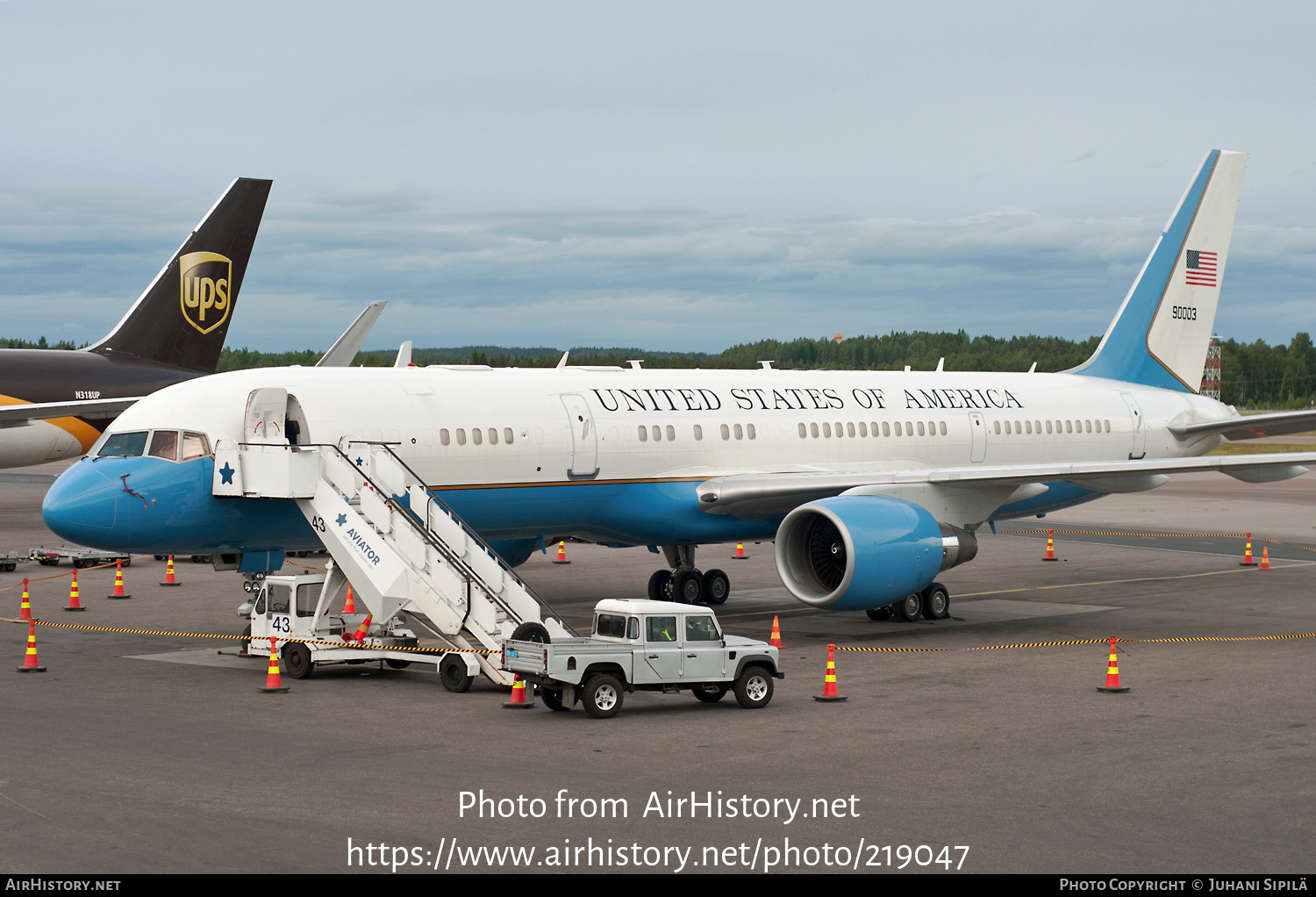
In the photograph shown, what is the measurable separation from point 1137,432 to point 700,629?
19.5m

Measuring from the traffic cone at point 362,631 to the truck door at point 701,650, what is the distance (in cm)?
514

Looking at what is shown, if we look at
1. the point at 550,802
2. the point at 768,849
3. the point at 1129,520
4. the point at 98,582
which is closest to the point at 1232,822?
the point at 768,849

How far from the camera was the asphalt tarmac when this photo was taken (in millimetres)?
11930

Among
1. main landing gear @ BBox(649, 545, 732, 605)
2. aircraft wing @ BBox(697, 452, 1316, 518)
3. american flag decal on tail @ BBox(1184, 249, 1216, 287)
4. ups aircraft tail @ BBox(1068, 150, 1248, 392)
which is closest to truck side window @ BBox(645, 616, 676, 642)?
aircraft wing @ BBox(697, 452, 1316, 518)

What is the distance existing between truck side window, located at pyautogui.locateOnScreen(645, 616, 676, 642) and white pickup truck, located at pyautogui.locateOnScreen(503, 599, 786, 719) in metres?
0.01

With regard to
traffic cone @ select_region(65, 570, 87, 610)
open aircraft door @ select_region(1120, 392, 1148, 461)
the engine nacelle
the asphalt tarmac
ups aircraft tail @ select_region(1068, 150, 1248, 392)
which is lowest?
the asphalt tarmac

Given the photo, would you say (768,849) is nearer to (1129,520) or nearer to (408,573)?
(408,573)

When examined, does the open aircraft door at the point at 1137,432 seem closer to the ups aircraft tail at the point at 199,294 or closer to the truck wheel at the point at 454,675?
the truck wheel at the point at 454,675

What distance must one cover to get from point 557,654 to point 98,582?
18646 millimetres

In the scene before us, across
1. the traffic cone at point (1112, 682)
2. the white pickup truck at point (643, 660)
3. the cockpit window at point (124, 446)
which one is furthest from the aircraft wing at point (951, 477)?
the cockpit window at point (124, 446)

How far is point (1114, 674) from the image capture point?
64.3ft

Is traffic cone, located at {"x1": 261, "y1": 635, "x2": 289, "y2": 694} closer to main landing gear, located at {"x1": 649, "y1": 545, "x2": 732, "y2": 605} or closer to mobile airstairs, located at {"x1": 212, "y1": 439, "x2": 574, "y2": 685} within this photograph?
mobile airstairs, located at {"x1": 212, "y1": 439, "x2": 574, "y2": 685}

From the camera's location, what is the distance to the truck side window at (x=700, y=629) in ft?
60.4

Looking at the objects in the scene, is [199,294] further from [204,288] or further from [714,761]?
[714,761]
